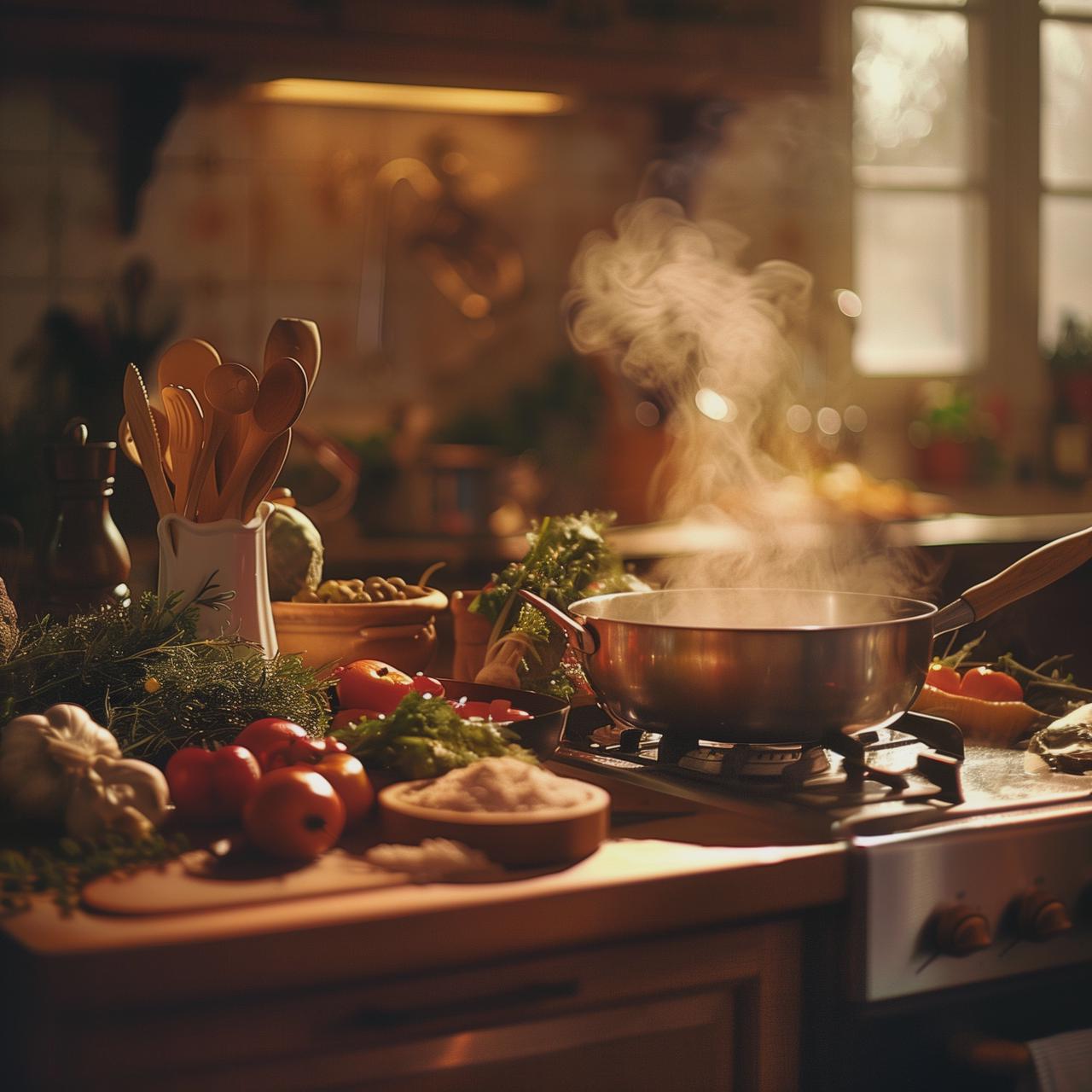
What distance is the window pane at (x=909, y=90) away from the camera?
4617 mm

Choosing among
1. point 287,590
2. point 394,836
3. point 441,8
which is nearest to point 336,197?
point 441,8

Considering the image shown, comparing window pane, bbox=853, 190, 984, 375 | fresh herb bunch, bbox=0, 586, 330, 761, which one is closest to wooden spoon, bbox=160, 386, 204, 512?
fresh herb bunch, bbox=0, 586, 330, 761

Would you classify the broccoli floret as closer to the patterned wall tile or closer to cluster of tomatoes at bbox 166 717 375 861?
cluster of tomatoes at bbox 166 717 375 861

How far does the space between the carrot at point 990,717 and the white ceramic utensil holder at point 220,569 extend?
61 centimetres

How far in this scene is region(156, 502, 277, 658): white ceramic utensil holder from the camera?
1321 millimetres

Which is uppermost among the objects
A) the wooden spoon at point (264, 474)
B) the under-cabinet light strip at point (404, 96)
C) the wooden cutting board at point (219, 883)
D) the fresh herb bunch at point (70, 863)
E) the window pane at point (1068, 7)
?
the window pane at point (1068, 7)

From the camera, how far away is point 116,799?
0.98 meters

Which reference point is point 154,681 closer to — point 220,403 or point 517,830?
point 220,403

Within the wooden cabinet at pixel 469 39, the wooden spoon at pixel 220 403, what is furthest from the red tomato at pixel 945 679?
the wooden cabinet at pixel 469 39

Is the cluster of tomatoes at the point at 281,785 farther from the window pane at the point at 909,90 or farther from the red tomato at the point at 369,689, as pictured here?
the window pane at the point at 909,90

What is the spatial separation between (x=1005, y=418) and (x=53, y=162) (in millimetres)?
2970

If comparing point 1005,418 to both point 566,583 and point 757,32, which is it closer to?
point 757,32

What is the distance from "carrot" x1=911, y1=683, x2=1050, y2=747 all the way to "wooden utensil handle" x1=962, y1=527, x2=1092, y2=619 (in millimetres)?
108

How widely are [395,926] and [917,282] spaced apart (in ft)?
13.9
